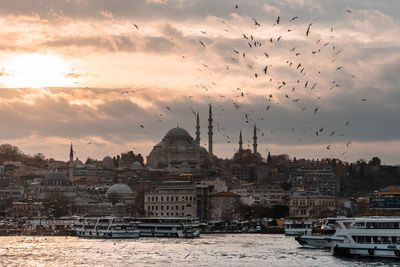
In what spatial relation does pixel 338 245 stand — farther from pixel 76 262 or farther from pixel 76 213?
pixel 76 213

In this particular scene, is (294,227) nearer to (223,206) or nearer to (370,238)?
(223,206)

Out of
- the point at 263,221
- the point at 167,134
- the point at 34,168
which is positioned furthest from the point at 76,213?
the point at 34,168

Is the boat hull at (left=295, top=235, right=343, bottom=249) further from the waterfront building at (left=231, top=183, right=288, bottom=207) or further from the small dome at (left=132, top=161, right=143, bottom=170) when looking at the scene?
the small dome at (left=132, top=161, right=143, bottom=170)

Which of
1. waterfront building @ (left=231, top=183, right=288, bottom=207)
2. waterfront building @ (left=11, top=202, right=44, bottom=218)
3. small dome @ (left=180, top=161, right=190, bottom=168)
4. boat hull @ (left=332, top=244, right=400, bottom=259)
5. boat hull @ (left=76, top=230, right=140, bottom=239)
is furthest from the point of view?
small dome @ (left=180, top=161, right=190, bottom=168)

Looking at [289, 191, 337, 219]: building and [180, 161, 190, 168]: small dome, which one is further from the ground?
[180, 161, 190, 168]: small dome

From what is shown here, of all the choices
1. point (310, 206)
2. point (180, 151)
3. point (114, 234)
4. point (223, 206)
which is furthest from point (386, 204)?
point (180, 151)

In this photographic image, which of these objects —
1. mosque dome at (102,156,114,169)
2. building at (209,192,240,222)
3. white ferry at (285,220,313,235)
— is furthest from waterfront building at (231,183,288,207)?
mosque dome at (102,156,114,169)
